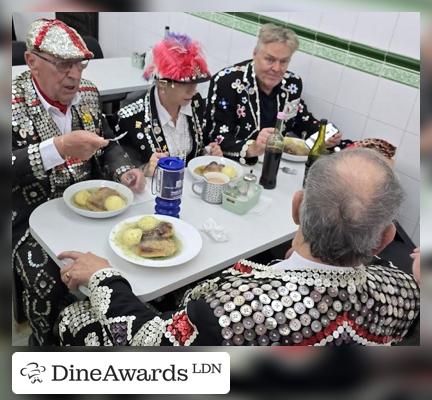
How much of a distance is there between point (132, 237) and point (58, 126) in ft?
1.68

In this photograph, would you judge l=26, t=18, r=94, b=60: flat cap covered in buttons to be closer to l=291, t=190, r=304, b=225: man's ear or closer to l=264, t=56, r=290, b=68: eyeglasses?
l=291, t=190, r=304, b=225: man's ear

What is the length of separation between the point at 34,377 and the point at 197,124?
1278 mm

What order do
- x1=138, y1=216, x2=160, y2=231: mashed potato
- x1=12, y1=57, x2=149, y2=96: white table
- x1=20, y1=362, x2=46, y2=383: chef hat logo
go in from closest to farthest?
x1=20, y1=362, x2=46, y2=383: chef hat logo → x1=138, y1=216, x2=160, y2=231: mashed potato → x1=12, y1=57, x2=149, y2=96: white table

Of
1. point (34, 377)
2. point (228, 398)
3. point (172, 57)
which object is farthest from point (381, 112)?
point (34, 377)

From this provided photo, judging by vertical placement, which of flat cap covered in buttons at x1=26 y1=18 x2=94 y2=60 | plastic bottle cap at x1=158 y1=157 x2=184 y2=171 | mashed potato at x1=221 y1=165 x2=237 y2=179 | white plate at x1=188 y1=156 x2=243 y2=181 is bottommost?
white plate at x1=188 y1=156 x2=243 y2=181

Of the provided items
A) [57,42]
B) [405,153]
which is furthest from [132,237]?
[405,153]

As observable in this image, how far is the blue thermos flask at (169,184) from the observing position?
1188mm

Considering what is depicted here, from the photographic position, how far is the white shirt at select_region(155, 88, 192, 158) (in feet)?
5.40

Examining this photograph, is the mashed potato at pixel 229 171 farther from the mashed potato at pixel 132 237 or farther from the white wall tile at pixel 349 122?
the white wall tile at pixel 349 122

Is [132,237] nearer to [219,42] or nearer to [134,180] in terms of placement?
[134,180]

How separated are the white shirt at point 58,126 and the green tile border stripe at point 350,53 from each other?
0.77 meters

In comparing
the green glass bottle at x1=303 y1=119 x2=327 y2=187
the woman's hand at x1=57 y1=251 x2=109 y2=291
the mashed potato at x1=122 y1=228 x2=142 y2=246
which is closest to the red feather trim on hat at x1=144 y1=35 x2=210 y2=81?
the green glass bottle at x1=303 y1=119 x2=327 y2=187

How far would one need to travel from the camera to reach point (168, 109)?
1656 mm

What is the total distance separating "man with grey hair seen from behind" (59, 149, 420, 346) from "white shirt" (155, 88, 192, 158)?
2.93 feet
